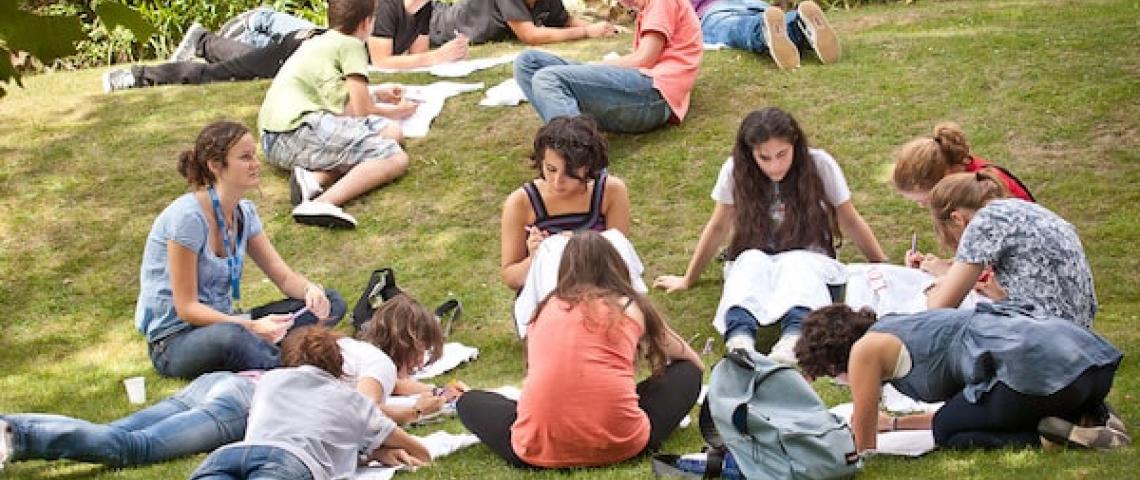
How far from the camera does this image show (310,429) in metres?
5.48

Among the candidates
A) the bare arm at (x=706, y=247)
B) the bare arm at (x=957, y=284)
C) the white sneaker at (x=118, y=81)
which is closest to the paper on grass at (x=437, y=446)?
the bare arm at (x=957, y=284)

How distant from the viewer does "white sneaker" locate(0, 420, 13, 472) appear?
5.59 meters

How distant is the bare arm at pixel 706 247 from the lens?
7586 mm

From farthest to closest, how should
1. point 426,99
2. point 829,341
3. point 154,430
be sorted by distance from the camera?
point 426,99 < point 154,430 < point 829,341

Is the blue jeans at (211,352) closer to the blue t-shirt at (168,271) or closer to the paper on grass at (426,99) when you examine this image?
the blue t-shirt at (168,271)

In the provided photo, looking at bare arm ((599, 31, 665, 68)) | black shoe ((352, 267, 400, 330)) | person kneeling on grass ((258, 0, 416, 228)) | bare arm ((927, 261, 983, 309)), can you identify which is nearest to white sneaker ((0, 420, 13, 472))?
black shoe ((352, 267, 400, 330))

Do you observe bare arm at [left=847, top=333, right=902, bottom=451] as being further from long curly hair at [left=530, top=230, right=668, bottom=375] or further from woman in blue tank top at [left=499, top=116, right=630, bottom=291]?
woman in blue tank top at [left=499, top=116, right=630, bottom=291]

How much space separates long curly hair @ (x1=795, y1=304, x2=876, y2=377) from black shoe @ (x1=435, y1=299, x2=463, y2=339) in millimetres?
2514

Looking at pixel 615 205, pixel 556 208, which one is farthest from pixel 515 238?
pixel 615 205

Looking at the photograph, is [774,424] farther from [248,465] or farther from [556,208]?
[556,208]

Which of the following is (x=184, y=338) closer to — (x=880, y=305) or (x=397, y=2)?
(x=880, y=305)

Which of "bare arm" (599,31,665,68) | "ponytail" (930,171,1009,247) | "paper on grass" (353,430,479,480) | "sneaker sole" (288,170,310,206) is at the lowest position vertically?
"sneaker sole" (288,170,310,206)

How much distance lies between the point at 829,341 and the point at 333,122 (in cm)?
448

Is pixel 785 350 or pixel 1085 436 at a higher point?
pixel 1085 436
